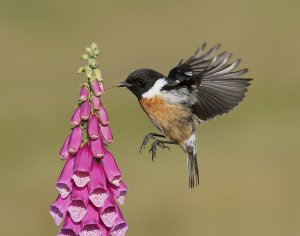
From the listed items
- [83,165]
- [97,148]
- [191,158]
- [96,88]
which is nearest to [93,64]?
[96,88]

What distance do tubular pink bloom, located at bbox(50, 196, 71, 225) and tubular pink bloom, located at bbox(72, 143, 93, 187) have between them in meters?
0.14

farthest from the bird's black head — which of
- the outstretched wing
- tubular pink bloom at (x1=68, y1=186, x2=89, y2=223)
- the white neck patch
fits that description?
tubular pink bloom at (x1=68, y1=186, x2=89, y2=223)

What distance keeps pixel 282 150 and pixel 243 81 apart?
11110 millimetres

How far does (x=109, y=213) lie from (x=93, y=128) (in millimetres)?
527

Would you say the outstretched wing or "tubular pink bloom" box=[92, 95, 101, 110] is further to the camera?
the outstretched wing

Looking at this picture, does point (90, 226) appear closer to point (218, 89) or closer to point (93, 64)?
point (93, 64)

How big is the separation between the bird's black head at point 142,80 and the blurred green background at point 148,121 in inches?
301

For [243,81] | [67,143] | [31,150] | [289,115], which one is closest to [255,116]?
[289,115]

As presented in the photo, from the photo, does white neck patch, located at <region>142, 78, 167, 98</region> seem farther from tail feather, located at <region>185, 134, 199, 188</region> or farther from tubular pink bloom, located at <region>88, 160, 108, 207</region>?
tubular pink bloom, located at <region>88, 160, 108, 207</region>

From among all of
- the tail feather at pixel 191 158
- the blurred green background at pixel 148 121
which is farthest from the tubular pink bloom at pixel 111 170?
the blurred green background at pixel 148 121

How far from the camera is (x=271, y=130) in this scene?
21.6m

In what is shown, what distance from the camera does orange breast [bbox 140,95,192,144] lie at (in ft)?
28.9

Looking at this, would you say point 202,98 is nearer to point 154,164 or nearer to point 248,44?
point 154,164

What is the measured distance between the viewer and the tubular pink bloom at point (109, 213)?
6.19 metres
